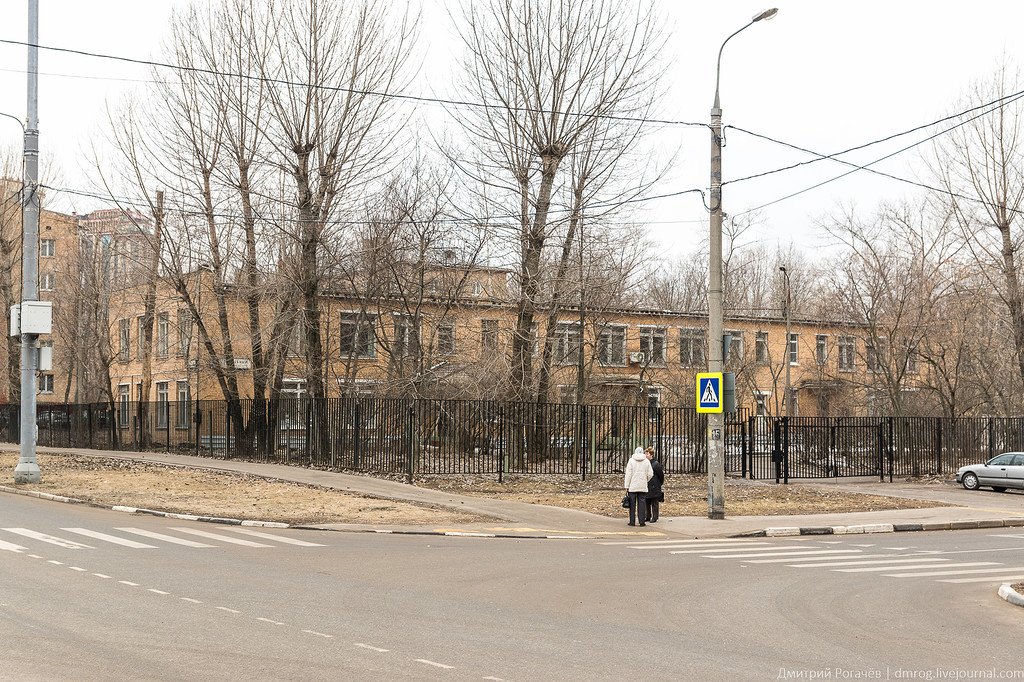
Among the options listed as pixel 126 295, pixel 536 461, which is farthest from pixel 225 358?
pixel 536 461

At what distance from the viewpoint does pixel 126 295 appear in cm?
4453

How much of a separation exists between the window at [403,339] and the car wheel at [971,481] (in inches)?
704

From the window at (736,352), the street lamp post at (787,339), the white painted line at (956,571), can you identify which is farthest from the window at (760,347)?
the white painted line at (956,571)

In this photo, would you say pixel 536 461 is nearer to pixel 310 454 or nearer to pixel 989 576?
pixel 310 454

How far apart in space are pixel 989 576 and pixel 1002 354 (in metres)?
33.8

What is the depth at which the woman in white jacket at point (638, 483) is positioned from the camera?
21109 mm

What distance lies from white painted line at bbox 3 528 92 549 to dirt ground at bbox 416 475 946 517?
11386mm

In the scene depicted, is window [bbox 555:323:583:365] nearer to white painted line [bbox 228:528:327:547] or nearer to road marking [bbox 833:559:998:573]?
white painted line [bbox 228:528:327:547]

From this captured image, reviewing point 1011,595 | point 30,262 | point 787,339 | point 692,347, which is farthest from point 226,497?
point 692,347

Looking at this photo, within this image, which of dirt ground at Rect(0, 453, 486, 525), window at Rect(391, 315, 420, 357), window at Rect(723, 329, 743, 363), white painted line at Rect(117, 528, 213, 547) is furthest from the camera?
window at Rect(723, 329, 743, 363)

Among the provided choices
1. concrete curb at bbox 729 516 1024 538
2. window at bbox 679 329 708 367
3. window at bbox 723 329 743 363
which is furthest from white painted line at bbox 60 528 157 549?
window at bbox 723 329 743 363

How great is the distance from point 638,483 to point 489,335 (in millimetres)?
15785

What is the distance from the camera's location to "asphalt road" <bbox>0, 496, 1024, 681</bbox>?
8.25m

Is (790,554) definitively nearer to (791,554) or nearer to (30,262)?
(791,554)
